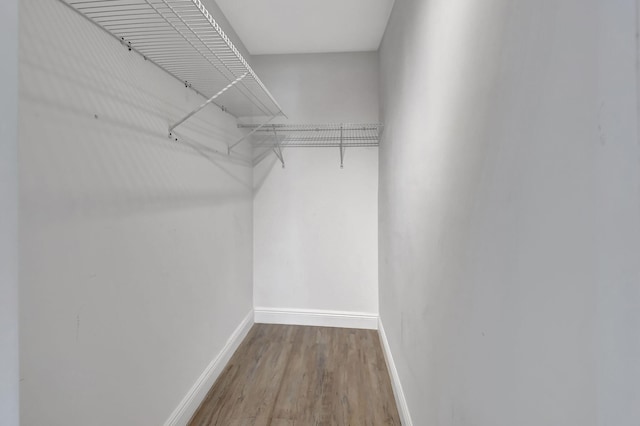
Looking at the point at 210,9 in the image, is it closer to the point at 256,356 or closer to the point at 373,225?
the point at 373,225

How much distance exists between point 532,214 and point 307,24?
2.07m

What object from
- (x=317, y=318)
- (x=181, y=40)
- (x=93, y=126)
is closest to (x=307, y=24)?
(x=181, y=40)

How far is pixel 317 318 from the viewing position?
2.44 metres

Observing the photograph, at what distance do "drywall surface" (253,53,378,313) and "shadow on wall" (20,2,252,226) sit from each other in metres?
1.07

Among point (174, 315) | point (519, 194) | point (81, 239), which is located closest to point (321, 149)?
point (174, 315)

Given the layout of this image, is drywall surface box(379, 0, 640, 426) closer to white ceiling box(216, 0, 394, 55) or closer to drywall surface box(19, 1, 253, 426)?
white ceiling box(216, 0, 394, 55)

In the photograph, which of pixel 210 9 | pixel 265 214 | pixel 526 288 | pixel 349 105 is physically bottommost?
pixel 526 288

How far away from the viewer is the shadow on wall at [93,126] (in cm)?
71

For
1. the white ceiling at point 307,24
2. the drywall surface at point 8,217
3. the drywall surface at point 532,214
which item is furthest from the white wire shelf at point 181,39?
the drywall surface at point 532,214

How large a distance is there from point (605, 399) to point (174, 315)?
1.48 m

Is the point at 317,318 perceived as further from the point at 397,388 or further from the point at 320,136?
the point at 320,136

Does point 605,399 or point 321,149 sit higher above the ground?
point 321,149

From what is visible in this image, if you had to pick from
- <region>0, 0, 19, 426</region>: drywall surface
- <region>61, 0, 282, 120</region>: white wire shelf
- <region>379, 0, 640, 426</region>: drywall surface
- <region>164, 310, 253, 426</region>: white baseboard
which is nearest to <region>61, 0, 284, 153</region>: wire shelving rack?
<region>61, 0, 282, 120</region>: white wire shelf

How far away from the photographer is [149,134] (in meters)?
1.14
